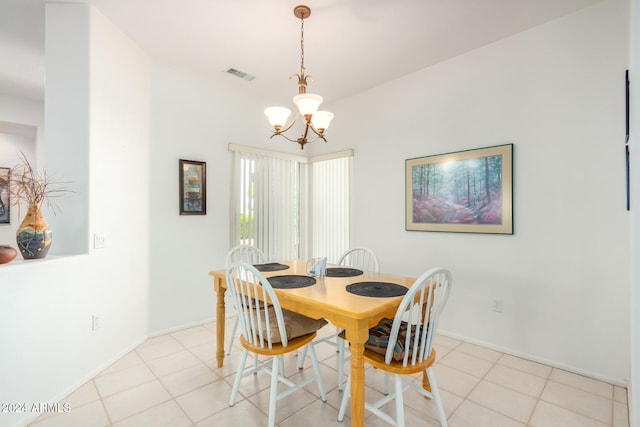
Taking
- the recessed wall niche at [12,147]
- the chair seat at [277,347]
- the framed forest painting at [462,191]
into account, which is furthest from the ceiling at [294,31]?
the chair seat at [277,347]

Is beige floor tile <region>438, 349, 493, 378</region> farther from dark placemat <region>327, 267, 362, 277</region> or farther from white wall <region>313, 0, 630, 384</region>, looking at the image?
dark placemat <region>327, 267, 362, 277</region>

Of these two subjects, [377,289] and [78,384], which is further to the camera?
[78,384]

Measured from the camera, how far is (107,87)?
2.55 m

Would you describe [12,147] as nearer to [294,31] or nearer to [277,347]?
[294,31]

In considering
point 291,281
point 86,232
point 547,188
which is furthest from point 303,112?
point 547,188

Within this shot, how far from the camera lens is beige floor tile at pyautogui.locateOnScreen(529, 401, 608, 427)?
5.85 feet

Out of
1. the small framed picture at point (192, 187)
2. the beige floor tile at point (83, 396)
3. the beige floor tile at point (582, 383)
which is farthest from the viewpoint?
the small framed picture at point (192, 187)

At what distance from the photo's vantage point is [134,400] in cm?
201

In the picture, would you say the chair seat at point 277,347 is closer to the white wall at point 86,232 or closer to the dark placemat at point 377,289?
the dark placemat at point 377,289

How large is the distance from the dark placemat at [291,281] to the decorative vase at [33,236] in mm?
1540

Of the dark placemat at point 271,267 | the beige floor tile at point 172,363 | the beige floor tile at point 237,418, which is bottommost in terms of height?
the beige floor tile at point 172,363

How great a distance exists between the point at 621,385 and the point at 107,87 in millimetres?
4765

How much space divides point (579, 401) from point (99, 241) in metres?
3.81

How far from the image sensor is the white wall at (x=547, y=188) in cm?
224
